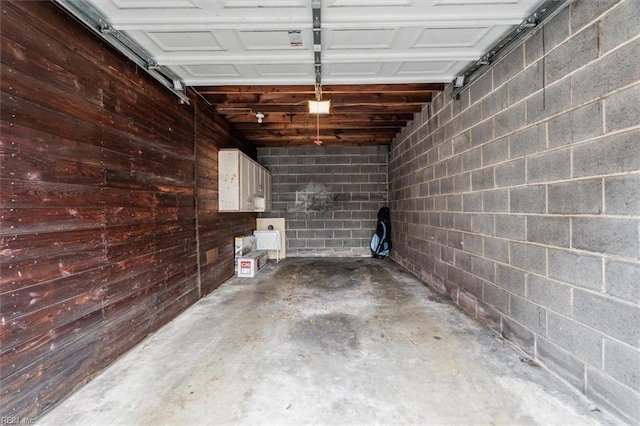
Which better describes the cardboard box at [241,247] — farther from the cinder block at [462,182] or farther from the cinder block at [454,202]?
the cinder block at [462,182]

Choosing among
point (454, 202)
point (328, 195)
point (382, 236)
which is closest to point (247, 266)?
point (328, 195)

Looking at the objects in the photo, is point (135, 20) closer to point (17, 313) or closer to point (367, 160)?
point (17, 313)

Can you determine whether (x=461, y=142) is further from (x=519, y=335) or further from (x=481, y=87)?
(x=519, y=335)

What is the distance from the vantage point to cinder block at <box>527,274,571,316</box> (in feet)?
5.91

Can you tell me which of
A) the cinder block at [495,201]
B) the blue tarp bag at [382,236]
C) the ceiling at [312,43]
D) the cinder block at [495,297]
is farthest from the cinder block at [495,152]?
the blue tarp bag at [382,236]

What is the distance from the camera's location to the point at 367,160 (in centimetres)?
644

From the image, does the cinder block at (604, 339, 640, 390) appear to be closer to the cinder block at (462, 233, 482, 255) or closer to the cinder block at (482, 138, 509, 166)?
the cinder block at (462, 233, 482, 255)

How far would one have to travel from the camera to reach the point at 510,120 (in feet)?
7.57

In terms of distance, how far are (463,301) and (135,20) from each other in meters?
3.76

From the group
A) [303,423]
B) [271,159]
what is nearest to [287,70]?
[303,423]

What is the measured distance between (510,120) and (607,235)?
1154 millimetres

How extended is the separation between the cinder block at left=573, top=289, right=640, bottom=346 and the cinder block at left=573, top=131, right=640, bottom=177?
70 cm

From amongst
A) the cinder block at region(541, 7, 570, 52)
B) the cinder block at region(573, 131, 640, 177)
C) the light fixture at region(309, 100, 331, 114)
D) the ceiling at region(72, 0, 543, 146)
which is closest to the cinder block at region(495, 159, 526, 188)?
the cinder block at region(573, 131, 640, 177)

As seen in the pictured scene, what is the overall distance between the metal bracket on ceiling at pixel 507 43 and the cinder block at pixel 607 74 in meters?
0.50
